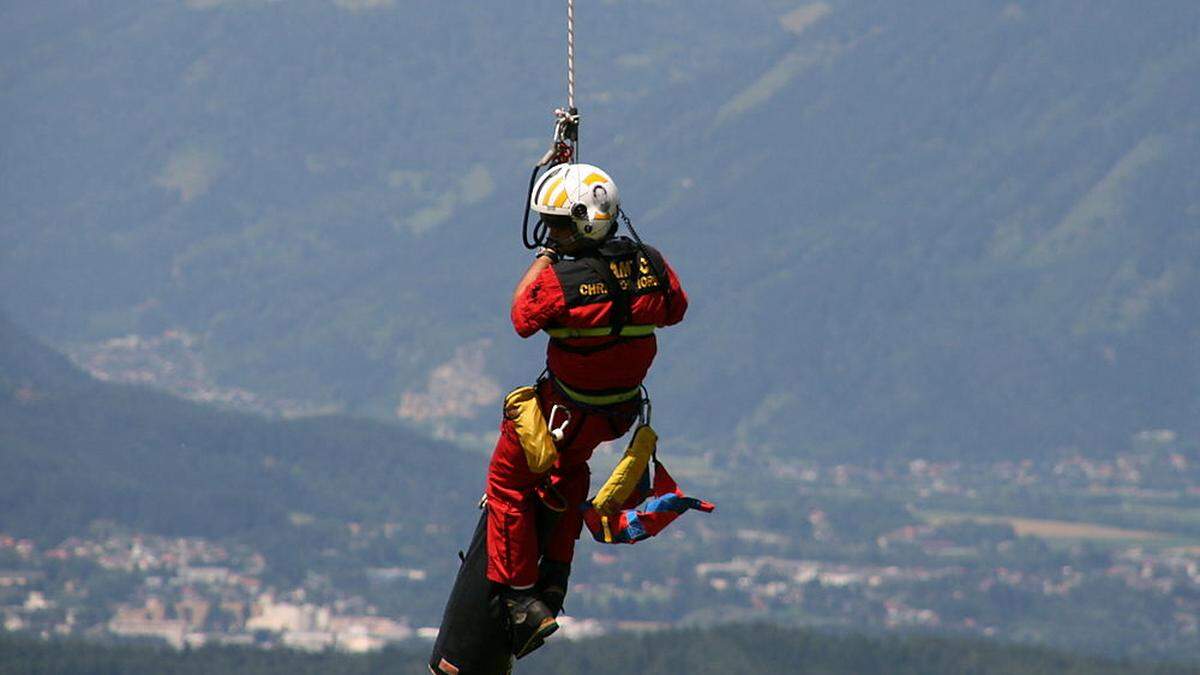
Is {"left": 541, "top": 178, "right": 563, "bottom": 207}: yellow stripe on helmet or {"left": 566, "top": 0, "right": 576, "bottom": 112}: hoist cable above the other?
{"left": 566, "top": 0, "right": 576, "bottom": 112}: hoist cable

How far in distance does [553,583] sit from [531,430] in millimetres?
1331

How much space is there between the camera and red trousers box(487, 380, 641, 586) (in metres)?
19.6

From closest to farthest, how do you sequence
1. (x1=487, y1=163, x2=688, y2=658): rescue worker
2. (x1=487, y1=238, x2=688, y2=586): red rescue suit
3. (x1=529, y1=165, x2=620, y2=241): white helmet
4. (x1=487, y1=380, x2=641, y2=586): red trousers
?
(x1=529, y1=165, x2=620, y2=241): white helmet, (x1=487, y1=163, x2=688, y2=658): rescue worker, (x1=487, y1=238, x2=688, y2=586): red rescue suit, (x1=487, y1=380, x2=641, y2=586): red trousers

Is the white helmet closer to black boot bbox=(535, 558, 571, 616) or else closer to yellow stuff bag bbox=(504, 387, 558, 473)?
yellow stuff bag bbox=(504, 387, 558, 473)

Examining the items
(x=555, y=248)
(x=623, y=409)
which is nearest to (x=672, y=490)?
(x=623, y=409)

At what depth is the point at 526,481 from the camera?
1966cm

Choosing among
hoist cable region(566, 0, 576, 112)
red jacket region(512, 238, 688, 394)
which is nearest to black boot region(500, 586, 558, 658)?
red jacket region(512, 238, 688, 394)

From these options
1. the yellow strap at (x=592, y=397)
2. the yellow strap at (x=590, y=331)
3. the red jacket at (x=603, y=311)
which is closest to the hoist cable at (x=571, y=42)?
the red jacket at (x=603, y=311)

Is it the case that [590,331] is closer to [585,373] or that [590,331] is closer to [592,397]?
[585,373]

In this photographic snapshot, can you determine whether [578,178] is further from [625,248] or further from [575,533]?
[575,533]

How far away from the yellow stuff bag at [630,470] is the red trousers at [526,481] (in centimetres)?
14

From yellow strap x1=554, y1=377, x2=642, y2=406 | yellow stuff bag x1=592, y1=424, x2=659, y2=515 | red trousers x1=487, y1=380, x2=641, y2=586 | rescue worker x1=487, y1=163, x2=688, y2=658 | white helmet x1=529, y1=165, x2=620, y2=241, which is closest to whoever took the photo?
white helmet x1=529, y1=165, x2=620, y2=241

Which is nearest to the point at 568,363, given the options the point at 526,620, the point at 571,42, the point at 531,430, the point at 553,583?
the point at 531,430

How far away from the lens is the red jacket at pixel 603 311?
62.4ft
